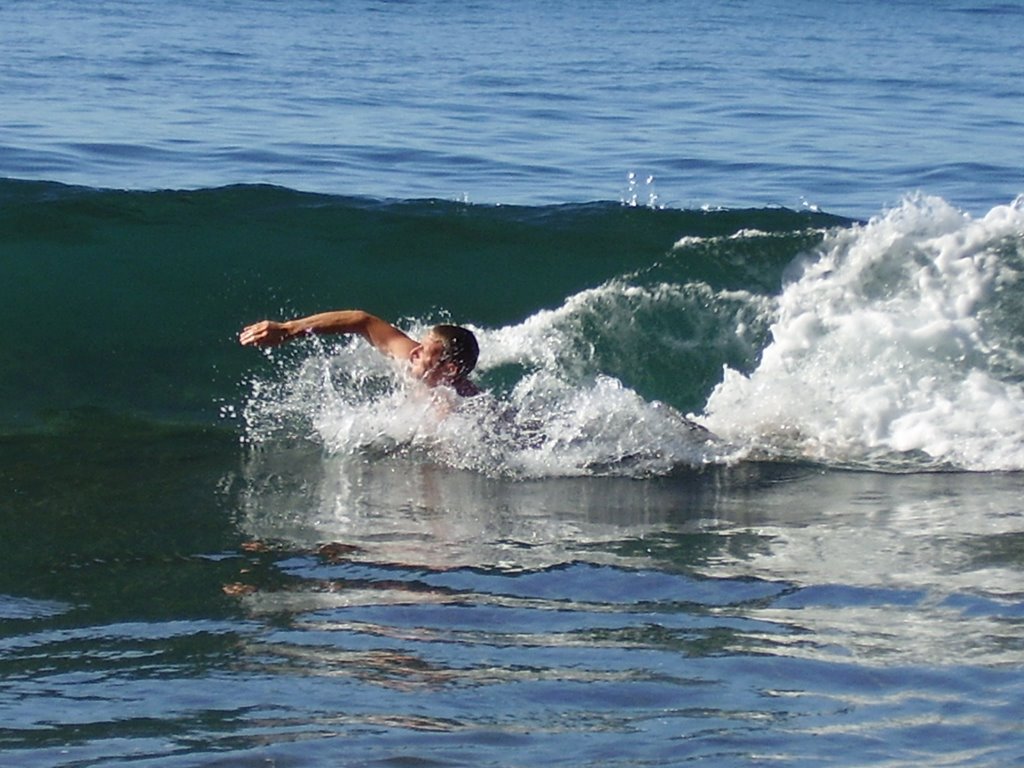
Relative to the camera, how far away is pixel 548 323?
10359 mm

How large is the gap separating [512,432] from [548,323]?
2231 mm

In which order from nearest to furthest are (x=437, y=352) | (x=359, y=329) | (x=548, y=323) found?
(x=437, y=352), (x=359, y=329), (x=548, y=323)

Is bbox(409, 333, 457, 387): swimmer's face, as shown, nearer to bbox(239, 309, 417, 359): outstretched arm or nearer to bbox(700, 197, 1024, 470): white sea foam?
bbox(239, 309, 417, 359): outstretched arm

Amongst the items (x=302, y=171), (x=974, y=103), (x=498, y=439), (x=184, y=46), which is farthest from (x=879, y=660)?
(x=184, y=46)

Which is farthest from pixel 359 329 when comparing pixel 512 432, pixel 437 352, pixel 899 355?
pixel 899 355

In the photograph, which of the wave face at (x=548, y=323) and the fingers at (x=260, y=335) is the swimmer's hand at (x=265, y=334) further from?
the wave face at (x=548, y=323)

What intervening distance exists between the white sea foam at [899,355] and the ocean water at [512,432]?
27 mm

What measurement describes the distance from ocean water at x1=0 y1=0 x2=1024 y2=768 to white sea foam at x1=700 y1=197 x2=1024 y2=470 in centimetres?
3

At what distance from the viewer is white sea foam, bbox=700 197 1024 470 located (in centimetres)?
876

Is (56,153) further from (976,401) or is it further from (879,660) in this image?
(879,660)

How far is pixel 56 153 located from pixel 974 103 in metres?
11.2

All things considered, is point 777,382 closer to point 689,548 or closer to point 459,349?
point 459,349

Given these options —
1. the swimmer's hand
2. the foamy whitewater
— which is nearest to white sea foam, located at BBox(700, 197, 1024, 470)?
the foamy whitewater

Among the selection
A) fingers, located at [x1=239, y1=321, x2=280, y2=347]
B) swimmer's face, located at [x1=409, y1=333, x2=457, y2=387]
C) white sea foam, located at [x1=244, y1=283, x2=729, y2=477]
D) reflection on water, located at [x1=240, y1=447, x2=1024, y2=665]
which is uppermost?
fingers, located at [x1=239, y1=321, x2=280, y2=347]
